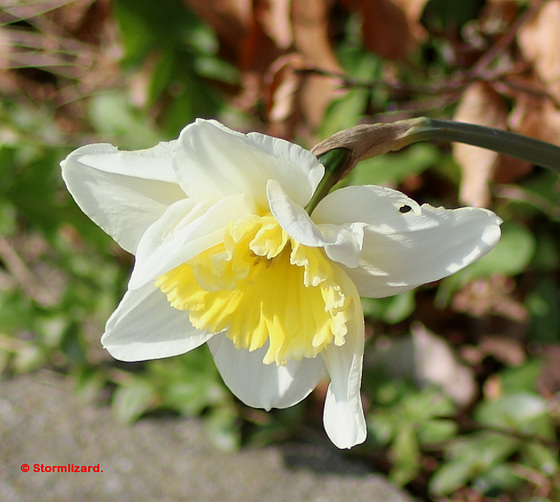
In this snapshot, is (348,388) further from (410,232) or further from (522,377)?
(522,377)

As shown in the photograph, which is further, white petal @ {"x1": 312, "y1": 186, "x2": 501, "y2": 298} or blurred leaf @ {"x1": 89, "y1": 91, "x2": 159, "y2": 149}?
blurred leaf @ {"x1": 89, "y1": 91, "x2": 159, "y2": 149}

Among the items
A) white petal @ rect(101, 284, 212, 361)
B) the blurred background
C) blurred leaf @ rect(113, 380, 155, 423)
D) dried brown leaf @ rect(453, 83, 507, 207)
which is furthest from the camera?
blurred leaf @ rect(113, 380, 155, 423)

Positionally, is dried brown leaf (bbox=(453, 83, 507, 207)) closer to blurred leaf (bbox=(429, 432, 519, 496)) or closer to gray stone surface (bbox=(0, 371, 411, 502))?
blurred leaf (bbox=(429, 432, 519, 496))

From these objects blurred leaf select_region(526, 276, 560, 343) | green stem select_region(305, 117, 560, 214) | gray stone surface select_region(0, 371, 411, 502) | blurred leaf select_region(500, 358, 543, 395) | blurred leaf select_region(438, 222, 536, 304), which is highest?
green stem select_region(305, 117, 560, 214)

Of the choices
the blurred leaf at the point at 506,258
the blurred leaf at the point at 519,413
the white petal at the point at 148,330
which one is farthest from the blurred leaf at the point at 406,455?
the white petal at the point at 148,330

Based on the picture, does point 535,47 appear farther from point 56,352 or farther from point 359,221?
point 56,352

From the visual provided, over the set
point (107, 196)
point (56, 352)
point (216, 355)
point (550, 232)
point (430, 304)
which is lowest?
point (56, 352)

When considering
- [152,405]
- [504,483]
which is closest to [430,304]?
[504,483]

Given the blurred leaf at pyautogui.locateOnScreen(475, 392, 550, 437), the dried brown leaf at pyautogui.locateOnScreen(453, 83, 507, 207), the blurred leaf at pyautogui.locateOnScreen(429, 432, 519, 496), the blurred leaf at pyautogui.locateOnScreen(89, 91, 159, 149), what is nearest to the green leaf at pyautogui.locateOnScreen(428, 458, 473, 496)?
the blurred leaf at pyautogui.locateOnScreen(429, 432, 519, 496)
